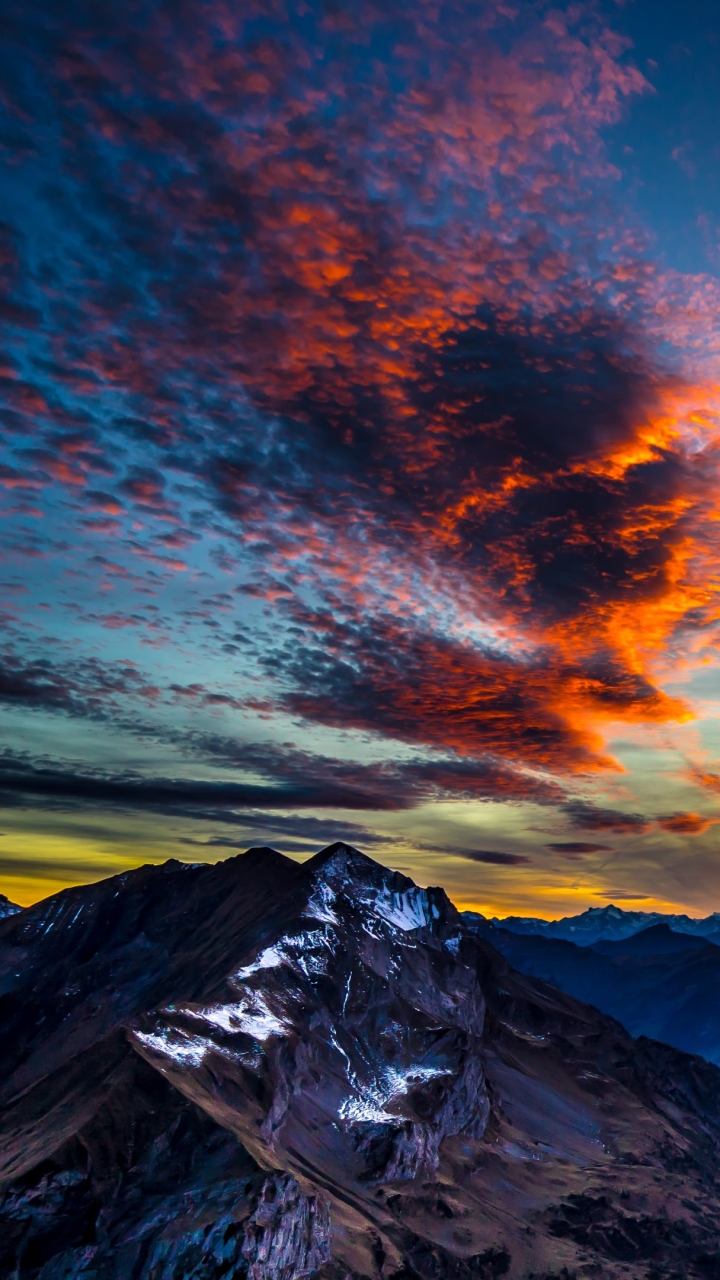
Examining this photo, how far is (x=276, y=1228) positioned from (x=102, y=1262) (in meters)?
35.6

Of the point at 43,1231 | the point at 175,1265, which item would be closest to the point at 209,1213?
the point at 175,1265

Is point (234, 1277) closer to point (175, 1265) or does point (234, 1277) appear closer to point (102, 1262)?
point (175, 1265)

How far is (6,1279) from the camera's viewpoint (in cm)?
18762

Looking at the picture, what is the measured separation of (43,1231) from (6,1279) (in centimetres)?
1077

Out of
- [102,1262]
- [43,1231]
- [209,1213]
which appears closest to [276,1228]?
[209,1213]

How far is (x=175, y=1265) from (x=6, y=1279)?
111 ft

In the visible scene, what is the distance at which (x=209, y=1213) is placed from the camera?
646 feet

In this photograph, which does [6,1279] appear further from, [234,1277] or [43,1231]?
[234,1277]

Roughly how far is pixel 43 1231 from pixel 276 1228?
48.2m

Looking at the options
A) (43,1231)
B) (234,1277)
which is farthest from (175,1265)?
(43,1231)

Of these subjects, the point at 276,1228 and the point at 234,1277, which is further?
the point at 276,1228

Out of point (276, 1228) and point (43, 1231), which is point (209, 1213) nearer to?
point (276, 1228)

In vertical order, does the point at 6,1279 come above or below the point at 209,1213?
below

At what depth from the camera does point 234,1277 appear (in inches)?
7298
